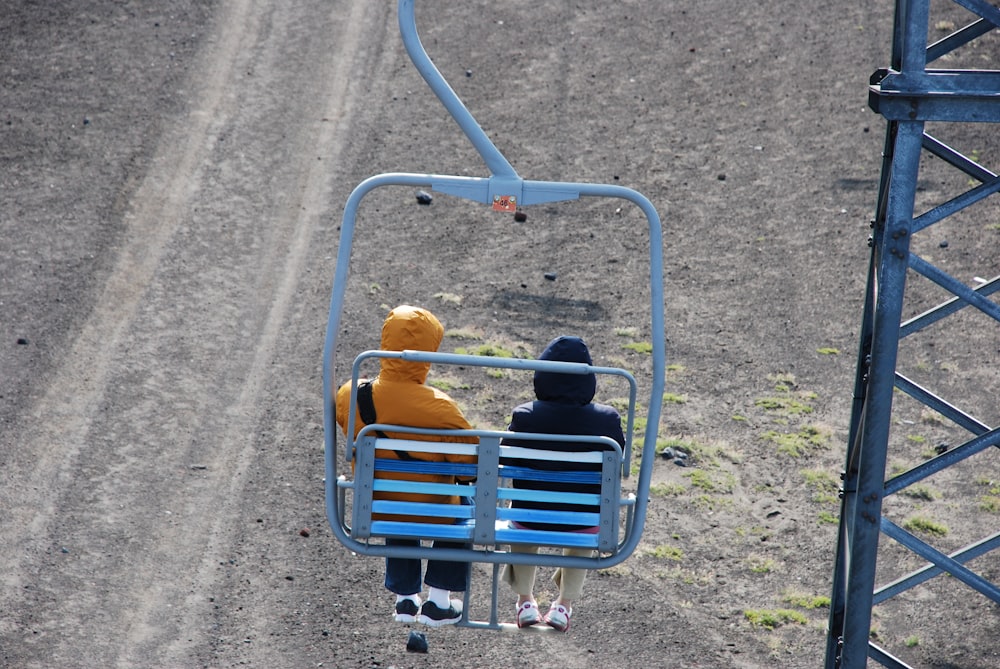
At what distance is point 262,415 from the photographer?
A: 408 inches

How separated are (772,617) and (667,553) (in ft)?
3.19

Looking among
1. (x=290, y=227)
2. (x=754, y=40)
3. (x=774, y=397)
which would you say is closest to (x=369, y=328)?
(x=290, y=227)

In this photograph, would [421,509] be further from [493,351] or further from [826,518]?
[493,351]

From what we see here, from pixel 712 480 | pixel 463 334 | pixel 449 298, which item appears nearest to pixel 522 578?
pixel 712 480

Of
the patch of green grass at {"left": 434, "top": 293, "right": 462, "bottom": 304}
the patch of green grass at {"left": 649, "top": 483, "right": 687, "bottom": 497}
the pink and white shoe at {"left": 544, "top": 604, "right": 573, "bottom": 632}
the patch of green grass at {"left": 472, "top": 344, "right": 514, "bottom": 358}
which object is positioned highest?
the pink and white shoe at {"left": 544, "top": 604, "right": 573, "bottom": 632}

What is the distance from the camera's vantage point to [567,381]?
17.9ft

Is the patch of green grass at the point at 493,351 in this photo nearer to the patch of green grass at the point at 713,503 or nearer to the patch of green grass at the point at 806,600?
the patch of green grass at the point at 713,503

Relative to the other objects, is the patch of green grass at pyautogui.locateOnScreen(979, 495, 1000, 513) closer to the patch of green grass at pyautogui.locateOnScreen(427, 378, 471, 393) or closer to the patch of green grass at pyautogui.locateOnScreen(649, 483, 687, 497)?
the patch of green grass at pyautogui.locateOnScreen(649, 483, 687, 497)

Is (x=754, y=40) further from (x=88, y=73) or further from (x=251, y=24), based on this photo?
(x=88, y=73)

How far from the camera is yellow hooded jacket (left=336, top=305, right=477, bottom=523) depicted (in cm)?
530

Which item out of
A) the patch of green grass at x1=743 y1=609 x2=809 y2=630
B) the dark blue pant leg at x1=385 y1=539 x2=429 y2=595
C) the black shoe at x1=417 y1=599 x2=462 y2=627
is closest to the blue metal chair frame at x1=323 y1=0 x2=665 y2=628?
the dark blue pant leg at x1=385 y1=539 x2=429 y2=595

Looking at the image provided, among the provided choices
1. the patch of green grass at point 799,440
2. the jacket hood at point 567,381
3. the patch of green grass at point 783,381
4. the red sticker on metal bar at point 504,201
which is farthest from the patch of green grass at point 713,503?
the red sticker on metal bar at point 504,201

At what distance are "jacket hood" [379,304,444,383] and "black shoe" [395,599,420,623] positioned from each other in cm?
114

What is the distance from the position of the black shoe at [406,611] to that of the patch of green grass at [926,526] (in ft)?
16.5
